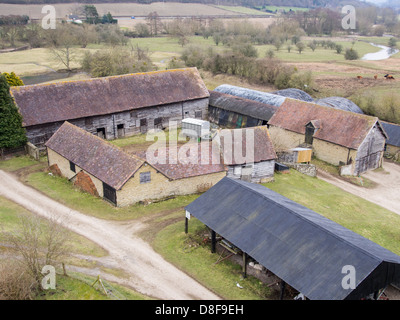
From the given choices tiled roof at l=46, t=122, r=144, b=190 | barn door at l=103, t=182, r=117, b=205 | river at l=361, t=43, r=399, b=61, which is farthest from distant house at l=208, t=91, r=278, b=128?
river at l=361, t=43, r=399, b=61

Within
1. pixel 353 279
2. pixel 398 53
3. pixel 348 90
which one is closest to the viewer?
pixel 353 279

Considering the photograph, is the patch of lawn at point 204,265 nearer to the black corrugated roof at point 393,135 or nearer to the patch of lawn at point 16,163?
the patch of lawn at point 16,163

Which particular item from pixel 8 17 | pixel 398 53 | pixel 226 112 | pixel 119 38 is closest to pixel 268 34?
pixel 398 53

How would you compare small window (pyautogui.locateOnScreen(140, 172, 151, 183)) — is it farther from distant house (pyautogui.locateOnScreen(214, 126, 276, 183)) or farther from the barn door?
distant house (pyautogui.locateOnScreen(214, 126, 276, 183))

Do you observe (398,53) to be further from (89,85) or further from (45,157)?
(45,157)

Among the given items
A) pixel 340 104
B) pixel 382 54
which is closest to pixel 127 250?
pixel 340 104

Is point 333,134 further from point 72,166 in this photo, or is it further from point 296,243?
point 72,166
